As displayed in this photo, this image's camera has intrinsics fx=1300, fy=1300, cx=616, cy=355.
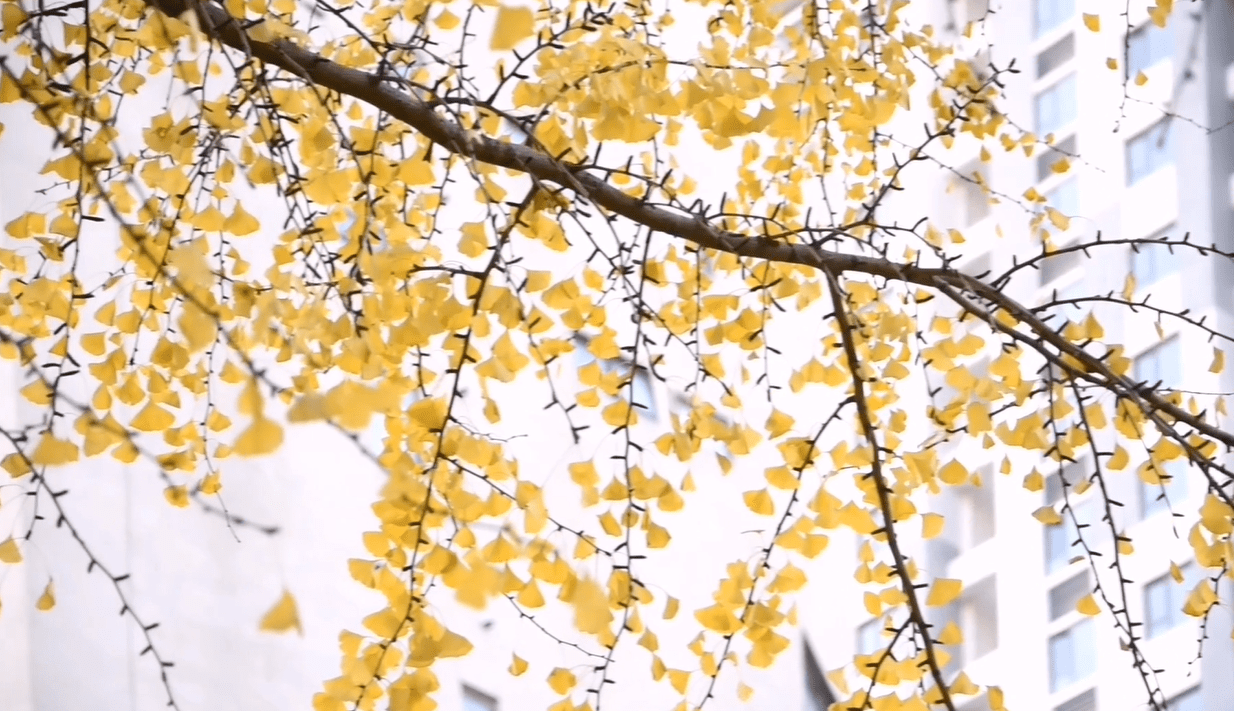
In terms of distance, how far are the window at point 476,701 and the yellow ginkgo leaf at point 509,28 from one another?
1953 millimetres

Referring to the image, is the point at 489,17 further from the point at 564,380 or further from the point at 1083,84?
the point at 1083,84

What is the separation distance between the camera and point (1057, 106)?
108 inches

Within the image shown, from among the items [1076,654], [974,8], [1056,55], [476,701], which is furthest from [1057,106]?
[476,701]

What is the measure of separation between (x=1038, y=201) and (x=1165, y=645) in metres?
1.25

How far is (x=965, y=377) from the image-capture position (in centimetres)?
114

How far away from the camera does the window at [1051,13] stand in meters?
2.77

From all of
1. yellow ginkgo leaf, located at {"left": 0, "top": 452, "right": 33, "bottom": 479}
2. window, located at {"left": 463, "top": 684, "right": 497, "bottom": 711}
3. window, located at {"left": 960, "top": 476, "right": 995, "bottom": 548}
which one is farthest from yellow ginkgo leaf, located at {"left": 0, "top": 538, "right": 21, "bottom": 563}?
window, located at {"left": 960, "top": 476, "right": 995, "bottom": 548}

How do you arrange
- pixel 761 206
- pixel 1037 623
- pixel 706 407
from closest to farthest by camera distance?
pixel 706 407 < pixel 761 206 < pixel 1037 623

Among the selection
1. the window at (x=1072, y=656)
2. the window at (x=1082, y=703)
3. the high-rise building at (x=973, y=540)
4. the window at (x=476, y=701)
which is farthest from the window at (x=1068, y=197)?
the window at (x=476, y=701)

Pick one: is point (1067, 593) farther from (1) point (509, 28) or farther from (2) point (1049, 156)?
(1) point (509, 28)

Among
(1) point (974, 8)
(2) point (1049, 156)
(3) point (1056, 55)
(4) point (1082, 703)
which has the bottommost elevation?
(4) point (1082, 703)

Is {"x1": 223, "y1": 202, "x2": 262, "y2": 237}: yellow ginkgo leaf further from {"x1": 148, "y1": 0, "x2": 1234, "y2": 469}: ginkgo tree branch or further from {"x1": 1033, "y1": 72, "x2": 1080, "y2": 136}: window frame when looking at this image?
{"x1": 1033, "y1": 72, "x2": 1080, "y2": 136}: window frame

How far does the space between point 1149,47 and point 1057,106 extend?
22 centimetres

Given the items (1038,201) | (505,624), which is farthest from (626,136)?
(505,624)
